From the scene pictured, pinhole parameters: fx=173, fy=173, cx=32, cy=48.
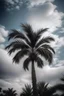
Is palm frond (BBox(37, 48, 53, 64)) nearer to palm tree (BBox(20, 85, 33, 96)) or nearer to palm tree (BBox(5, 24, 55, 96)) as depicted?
palm tree (BBox(5, 24, 55, 96))

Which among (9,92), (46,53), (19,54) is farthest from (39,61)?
(9,92)

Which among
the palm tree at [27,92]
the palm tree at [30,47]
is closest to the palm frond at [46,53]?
the palm tree at [30,47]

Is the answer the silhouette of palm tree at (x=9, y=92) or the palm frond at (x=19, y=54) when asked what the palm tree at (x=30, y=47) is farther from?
the silhouette of palm tree at (x=9, y=92)

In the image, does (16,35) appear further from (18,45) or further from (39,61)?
(39,61)

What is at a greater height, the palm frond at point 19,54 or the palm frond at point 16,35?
the palm frond at point 16,35

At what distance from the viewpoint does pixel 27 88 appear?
50.3m

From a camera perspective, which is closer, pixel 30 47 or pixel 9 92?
pixel 30 47

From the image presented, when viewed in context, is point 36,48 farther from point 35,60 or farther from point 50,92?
point 50,92

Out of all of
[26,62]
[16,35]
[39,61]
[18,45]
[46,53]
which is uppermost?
[16,35]

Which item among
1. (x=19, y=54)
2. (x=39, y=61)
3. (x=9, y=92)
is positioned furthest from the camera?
(x=9, y=92)

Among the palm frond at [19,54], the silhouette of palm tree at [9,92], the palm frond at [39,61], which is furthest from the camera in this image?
the silhouette of palm tree at [9,92]

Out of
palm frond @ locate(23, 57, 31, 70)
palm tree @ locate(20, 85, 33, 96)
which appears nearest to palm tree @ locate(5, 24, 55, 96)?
palm frond @ locate(23, 57, 31, 70)

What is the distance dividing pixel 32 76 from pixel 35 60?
221cm

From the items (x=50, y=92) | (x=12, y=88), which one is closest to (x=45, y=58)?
(x=50, y=92)
